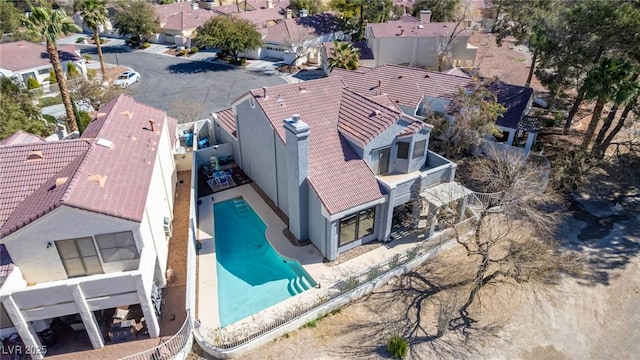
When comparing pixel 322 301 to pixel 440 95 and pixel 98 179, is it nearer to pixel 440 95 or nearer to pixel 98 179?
pixel 98 179

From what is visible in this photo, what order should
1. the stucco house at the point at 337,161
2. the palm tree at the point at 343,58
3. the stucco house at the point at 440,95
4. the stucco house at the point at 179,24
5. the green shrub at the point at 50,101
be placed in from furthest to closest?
the stucco house at the point at 179,24
the palm tree at the point at 343,58
the green shrub at the point at 50,101
the stucco house at the point at 440,95
the stucco house at the point at 337,161

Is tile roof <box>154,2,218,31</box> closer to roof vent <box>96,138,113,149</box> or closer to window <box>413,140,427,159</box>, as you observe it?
roof vent <box>96,138,113,149</box>

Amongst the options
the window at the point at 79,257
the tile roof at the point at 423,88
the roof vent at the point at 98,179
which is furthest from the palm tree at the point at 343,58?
the window at the point at 79,257

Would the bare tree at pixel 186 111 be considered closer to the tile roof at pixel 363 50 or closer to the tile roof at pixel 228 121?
the tile roof at pixel 228 121

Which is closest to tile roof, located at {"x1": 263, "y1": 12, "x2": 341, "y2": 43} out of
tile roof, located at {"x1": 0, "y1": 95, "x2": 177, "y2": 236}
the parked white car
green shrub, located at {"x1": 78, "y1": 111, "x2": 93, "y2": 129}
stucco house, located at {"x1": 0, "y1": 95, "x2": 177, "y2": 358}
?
the parked white car

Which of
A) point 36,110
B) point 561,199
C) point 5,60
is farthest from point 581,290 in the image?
point 5,60
